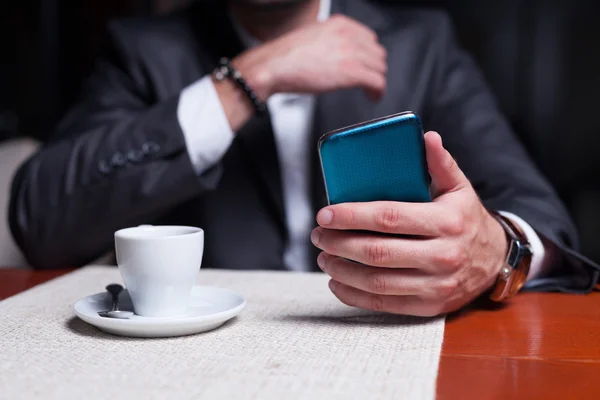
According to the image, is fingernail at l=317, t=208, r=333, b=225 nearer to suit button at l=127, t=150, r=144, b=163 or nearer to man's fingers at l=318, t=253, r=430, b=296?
man's fingers at l=318, t=253, r=430, b=296

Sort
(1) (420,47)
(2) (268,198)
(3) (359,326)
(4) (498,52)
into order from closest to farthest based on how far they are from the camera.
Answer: (3) (359,326)
(2) (268,198)
(1) (420,47)
(4) (498,52)

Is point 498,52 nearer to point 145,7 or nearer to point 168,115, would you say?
point 145,7

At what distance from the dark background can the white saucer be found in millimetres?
2016

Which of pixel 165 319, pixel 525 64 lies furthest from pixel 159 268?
pixel 525 64

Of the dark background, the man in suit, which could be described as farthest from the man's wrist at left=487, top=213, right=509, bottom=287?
the dark background

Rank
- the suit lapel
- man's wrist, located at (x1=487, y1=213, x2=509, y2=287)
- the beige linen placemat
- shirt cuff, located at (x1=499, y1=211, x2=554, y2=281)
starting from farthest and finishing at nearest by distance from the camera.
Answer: the suit lapel → shirt cuff, located at (x1=499, y1=211, x2=554, y2=281) → man's wrist, located at (x1=487, y1=213, x2=509, y2=287) → the beige linen placemat

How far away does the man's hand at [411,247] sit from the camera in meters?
0.57

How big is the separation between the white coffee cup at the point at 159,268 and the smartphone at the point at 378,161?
13cm

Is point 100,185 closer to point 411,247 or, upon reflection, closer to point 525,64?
point 411,247

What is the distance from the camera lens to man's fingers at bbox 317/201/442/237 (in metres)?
0.56

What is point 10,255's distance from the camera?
1.24m

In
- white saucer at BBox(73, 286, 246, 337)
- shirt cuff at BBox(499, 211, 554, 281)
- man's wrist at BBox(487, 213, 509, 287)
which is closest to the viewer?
white saucer at BBox(73, 286, 246, 337)

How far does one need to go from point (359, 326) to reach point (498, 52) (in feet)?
6.71

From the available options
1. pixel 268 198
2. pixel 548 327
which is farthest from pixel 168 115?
pixel 548 327
